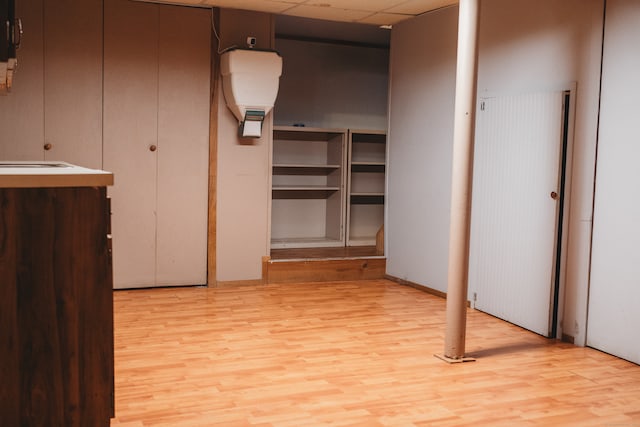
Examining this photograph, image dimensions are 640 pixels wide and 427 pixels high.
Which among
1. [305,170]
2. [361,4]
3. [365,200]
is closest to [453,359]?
[361,4]

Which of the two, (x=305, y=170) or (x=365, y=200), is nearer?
(x=305, y=170)

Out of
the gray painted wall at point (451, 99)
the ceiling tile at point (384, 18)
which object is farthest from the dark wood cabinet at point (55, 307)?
the ceiling tile at point (384, 18)

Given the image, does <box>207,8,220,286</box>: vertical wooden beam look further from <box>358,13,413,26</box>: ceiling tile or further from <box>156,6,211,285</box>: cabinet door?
<box>358,13,413,26</box>: ceiling tile

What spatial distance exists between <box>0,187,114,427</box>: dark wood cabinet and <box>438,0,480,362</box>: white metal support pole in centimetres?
218

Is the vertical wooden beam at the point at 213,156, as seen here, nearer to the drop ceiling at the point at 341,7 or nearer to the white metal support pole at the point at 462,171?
the drop ceiling at the point at 341,7

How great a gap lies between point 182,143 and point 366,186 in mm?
2771

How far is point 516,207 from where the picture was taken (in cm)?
464

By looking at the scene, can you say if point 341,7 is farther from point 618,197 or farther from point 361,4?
point 618,197

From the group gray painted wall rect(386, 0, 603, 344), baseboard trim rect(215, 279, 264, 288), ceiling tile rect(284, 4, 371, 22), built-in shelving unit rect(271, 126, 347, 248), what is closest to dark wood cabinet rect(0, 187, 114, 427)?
gray painted wall rect(386, 0, 603, 344)

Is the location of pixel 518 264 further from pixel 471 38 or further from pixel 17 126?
pixel 17 126

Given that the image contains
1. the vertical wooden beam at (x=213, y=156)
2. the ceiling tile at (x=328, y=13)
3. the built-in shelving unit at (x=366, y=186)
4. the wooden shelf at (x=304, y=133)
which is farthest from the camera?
the built-in shelving unit at (x=366, y=186)

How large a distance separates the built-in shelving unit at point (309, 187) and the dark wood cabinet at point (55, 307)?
5.08 m

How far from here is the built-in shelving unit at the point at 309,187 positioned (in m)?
7.34

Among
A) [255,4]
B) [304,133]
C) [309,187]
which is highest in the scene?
[255,4]
